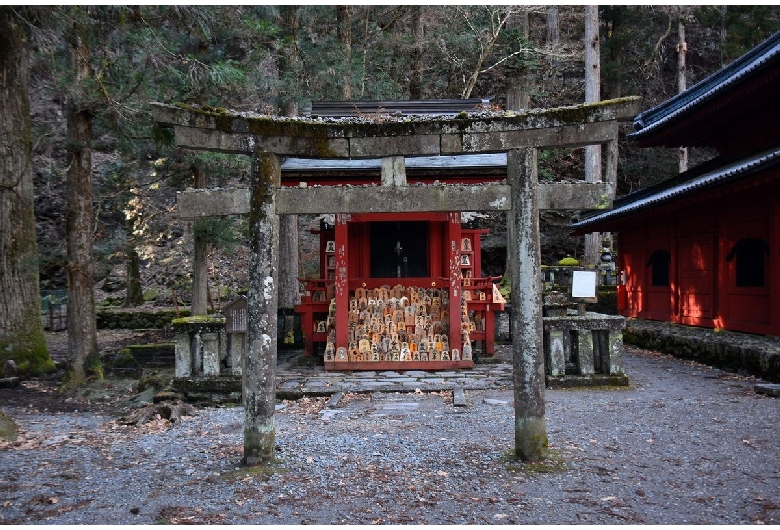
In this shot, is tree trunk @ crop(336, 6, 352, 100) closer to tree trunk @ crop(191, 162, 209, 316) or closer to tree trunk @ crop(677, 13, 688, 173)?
tree trunk @ crop(191, 162, 209, 316)

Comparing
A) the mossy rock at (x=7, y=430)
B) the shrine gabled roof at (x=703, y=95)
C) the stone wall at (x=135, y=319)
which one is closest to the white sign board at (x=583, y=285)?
the shrine gabled roof at (x=703, y=95)

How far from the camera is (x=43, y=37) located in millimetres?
9055

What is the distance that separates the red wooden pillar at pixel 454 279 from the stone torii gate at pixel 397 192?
558cm

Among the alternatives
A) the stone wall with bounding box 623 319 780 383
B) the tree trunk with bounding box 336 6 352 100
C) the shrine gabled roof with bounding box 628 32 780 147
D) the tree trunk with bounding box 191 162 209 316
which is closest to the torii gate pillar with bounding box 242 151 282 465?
the tree trunk with bounding box 191 162 209 316

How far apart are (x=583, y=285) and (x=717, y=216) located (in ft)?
18.6

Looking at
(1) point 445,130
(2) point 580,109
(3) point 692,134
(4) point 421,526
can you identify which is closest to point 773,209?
(3) point 692,134

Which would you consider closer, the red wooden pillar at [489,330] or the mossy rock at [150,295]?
the red wooden pillar at [489,330]

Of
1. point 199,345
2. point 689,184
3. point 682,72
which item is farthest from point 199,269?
point 682,72

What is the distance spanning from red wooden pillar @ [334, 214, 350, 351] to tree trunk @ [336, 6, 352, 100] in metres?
7.91

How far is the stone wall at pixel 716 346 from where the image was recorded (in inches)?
375

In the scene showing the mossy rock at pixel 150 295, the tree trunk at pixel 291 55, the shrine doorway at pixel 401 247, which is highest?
the tree trunk at pixel 291 55

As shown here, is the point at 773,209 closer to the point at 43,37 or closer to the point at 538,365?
the point at 538,365

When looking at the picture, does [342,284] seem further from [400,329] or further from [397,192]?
[397,192]

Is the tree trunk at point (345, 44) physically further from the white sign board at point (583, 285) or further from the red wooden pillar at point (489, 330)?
the white sign board at point (583, 285)
